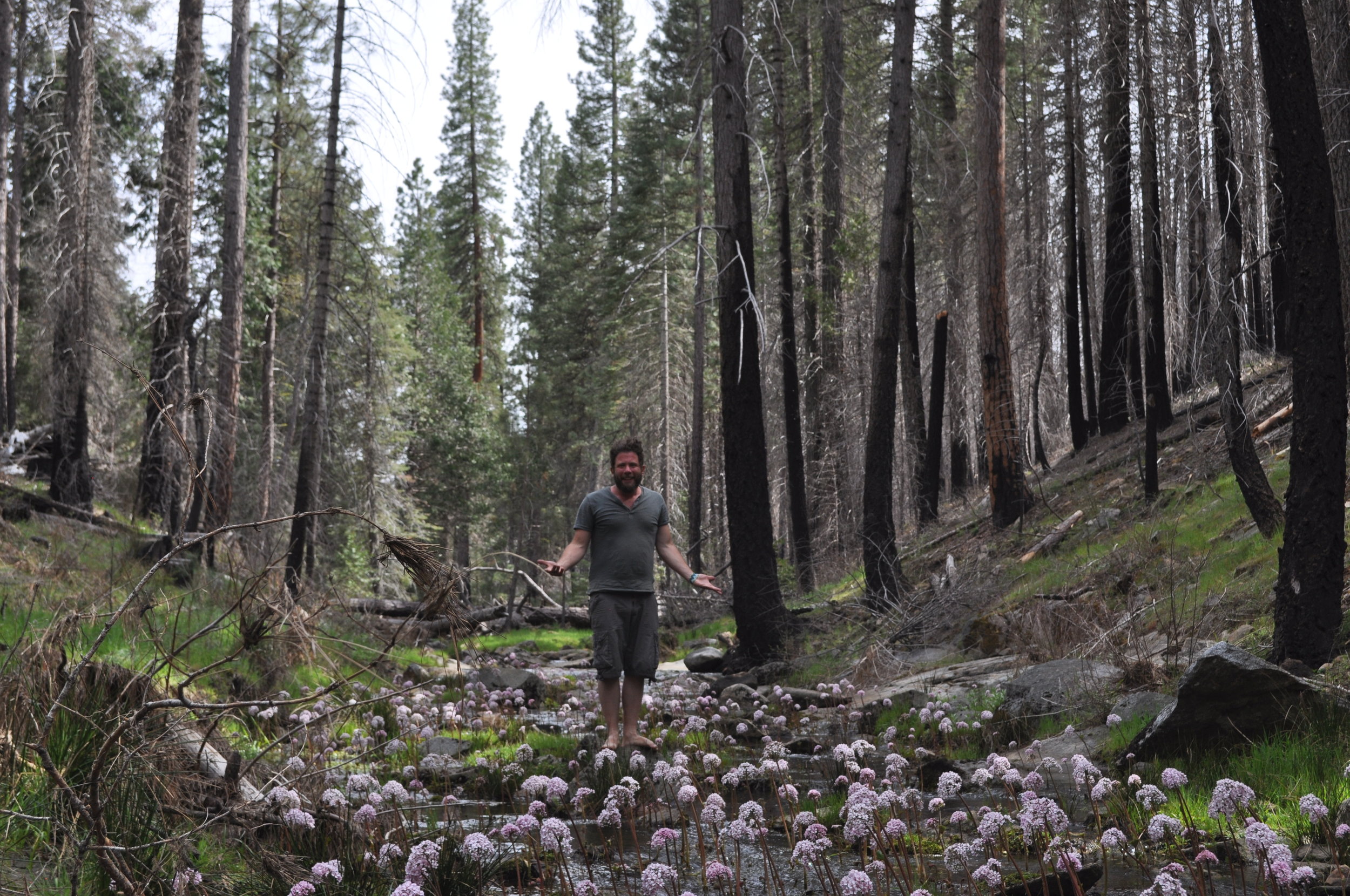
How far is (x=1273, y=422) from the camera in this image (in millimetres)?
12234

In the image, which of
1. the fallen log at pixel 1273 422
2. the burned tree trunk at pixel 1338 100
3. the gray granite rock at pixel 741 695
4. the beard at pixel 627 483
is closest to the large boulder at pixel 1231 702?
the burned tree trunk at pixel 1338 100

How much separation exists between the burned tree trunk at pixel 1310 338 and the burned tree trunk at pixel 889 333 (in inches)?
292

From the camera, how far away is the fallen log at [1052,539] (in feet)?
42.2

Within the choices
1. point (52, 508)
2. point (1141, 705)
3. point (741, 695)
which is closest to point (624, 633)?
point (741, 695)

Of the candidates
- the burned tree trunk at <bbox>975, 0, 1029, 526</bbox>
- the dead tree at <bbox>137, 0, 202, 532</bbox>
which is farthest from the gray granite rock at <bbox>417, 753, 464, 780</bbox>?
the burned tree trunk at <bbox>975, 0, 1029, 526</bbox>

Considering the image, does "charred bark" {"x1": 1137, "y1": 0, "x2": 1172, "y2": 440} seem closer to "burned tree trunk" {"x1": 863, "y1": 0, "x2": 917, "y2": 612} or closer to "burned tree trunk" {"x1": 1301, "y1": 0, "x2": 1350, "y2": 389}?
"burned tree trunk" {"x1": 1301, "y1": 0, "x2": 1350, "y2": 389}

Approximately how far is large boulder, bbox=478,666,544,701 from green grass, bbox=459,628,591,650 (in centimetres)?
581

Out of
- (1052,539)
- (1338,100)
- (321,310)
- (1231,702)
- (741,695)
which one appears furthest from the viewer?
(321,310)

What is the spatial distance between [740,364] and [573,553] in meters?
5.12

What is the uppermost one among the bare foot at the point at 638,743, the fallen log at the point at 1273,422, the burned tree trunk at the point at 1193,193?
the burned tree trunk at the point at 1193,193

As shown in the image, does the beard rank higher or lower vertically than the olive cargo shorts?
higher

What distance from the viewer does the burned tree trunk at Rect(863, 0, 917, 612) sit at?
43.1 ft

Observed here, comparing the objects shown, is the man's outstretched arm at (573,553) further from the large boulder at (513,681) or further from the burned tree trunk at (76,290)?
the burned tree trunk at (76,290)

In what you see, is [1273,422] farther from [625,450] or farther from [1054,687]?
[625,450]
